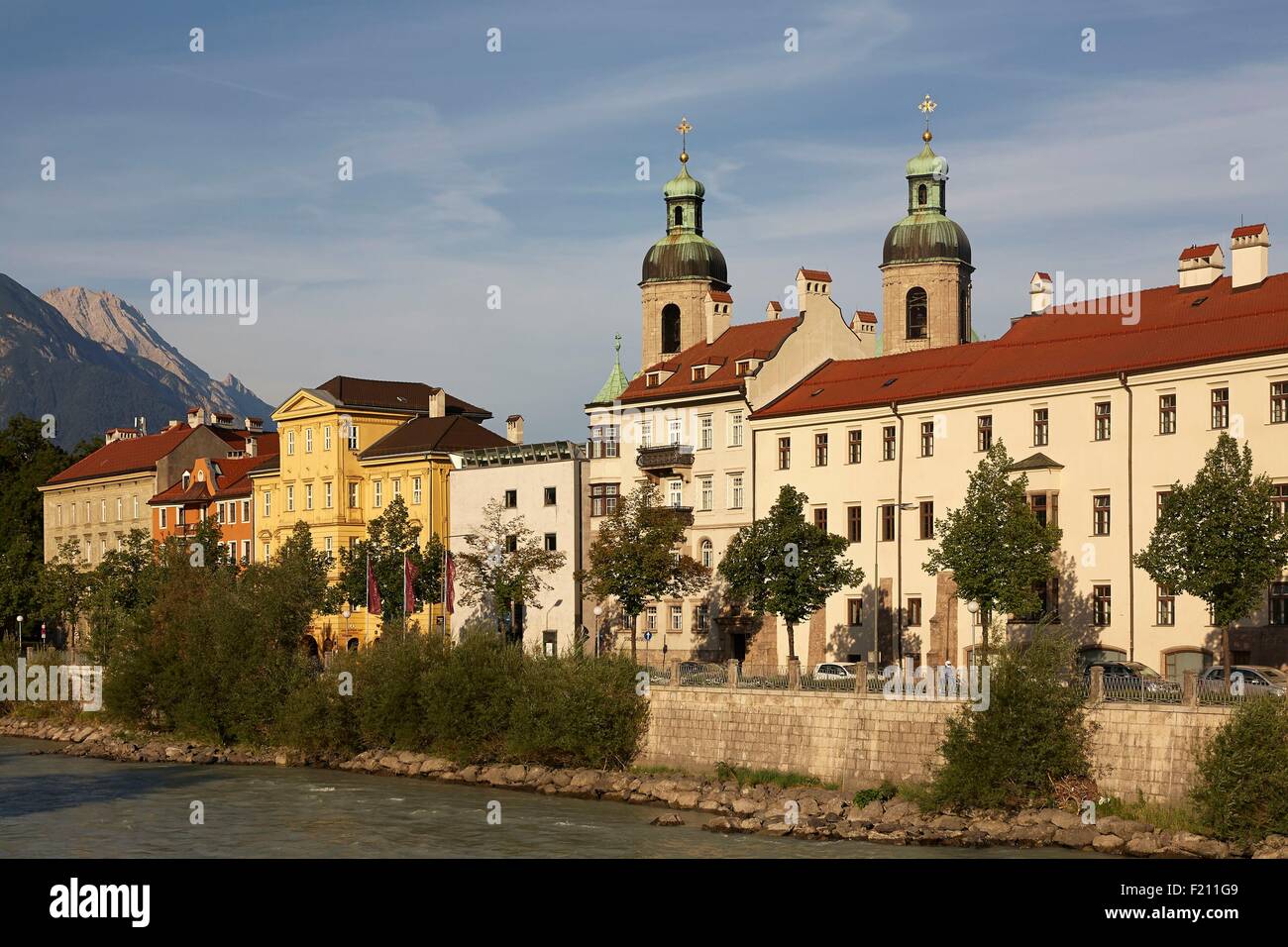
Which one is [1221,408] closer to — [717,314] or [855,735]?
[855,735]

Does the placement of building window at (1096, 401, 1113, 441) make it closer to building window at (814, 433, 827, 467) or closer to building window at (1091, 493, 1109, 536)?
building window at (1091, 493, 1109, 536)

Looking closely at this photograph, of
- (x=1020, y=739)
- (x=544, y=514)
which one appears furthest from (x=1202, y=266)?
(x=544, y=514)

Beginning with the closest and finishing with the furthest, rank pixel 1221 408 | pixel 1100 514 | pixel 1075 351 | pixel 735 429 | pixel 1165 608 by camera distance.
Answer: pixel 1221 408
pixel 1165 608
pixel 1100 514
pixel 1075 351
pixel 735 429

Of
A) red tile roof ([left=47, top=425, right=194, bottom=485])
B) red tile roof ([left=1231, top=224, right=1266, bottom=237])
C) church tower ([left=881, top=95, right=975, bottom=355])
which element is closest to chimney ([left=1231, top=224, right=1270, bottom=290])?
red tile roof ([left=1231, top=224, right=1266, bottom=237])

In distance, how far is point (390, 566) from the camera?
85188mm

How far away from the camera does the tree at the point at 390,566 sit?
85188 mm

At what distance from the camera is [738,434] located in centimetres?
7750

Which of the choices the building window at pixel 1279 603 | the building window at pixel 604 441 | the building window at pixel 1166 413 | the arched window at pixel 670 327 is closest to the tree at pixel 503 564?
the building window at pixel 604 441

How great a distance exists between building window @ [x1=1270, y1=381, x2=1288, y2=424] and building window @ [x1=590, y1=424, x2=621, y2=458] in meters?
33.1

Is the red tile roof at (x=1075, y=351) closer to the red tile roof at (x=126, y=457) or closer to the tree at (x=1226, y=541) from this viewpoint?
the tree at (x=1226, y=541)

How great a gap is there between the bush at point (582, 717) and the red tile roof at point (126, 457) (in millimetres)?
64541

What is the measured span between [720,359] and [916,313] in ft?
56.1
